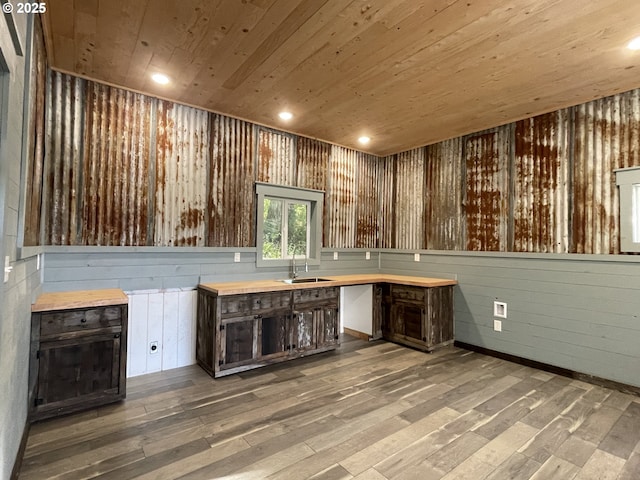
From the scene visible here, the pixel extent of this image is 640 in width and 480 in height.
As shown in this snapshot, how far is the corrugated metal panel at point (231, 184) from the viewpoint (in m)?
3.91

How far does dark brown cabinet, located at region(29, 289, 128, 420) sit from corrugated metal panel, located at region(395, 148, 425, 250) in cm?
396

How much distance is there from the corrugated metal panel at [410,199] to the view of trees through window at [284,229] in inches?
62.4

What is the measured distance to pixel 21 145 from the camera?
74.2 inches

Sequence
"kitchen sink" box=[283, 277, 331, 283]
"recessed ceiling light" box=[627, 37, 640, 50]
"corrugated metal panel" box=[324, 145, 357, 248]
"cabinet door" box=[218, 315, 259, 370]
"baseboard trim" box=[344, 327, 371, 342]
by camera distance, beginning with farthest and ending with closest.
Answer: "corrugated metal panel" box=[324, 145, 357, 248]
"baseboard trim" box=[344, 327, 371, 342]
"kitchen sink" box=[283, 277, 331, 283]
"cabinet door" box=[218, 315, 259, 370]
"recessed ceiling light" box=[627, 37, 640, 50]

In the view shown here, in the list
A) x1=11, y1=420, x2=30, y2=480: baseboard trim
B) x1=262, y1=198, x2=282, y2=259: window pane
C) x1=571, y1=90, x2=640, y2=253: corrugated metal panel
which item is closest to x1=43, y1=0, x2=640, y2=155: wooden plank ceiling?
x1=571, y1=90, x2=640, y2=253: corrugated metal panel

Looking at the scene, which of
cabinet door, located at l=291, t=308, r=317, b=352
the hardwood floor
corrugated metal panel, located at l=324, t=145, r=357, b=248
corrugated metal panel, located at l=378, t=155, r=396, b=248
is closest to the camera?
the hardwood floor

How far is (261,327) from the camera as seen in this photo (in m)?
3.63

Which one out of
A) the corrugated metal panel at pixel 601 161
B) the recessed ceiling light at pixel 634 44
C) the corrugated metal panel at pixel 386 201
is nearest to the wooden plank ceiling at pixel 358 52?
the recessed ceiling light at pixel 634 44

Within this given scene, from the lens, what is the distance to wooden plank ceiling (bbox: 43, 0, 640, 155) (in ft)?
7.18

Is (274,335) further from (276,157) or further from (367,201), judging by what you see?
(367,201)

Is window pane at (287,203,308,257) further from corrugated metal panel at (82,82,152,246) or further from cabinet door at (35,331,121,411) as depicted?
cabinet door at (35,331,121,411)

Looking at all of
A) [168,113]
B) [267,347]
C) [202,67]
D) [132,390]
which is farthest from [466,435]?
[168,113]

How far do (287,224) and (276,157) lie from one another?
93 cm

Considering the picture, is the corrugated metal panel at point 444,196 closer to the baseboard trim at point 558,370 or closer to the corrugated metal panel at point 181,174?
the baseboard trim at point 558,370
